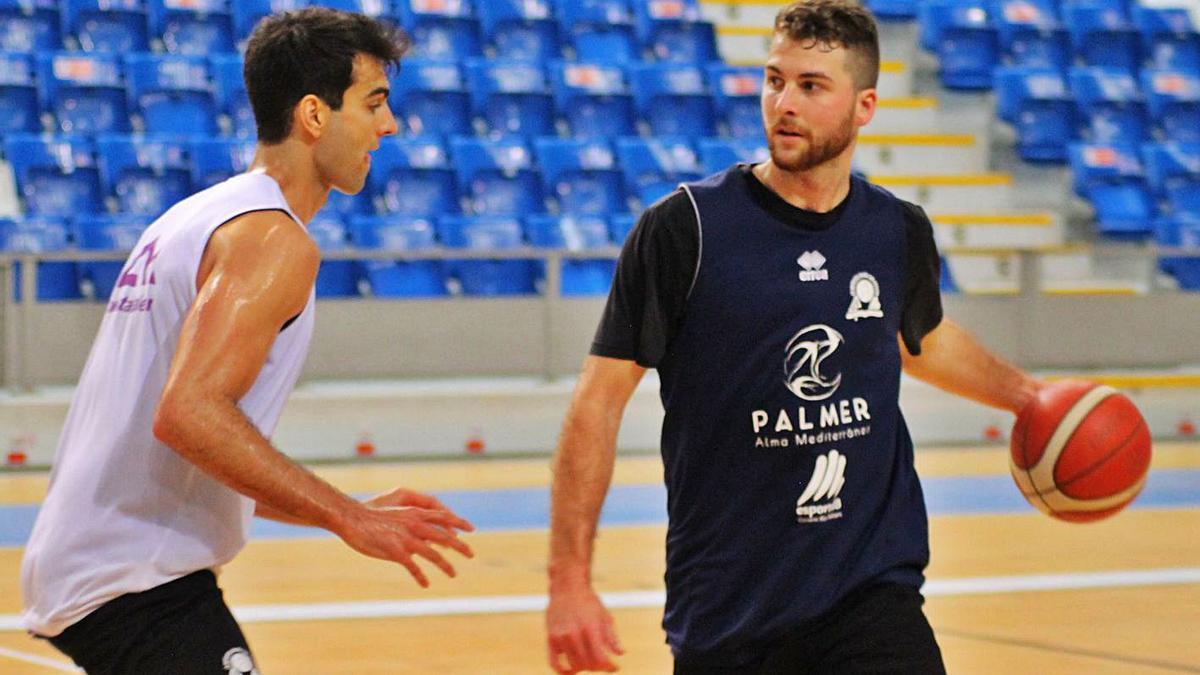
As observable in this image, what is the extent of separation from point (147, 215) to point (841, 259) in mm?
9462

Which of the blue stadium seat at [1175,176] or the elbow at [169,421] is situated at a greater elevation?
the elbow at [169,421]

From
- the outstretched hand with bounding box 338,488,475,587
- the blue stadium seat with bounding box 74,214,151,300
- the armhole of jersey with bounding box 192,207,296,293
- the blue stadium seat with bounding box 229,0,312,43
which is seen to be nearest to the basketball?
the outstretched hand with bounding box 338,488,475,587

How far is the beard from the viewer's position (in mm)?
3424

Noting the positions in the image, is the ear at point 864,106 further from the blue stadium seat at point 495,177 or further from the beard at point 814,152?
the blue stadium seat at point 495,177

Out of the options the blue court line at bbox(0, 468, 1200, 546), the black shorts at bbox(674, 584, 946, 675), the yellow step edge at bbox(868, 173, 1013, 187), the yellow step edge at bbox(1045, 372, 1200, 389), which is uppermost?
the yellow step edge at bbox(868, 173, 1013, 187)

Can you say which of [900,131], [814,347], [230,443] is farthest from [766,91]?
[900,131]

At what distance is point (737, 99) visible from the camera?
50.4ft

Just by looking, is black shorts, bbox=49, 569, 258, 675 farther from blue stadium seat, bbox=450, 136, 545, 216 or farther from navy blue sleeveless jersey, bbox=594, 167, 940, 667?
blue stadium seat, bbox=450, 136, 545, 216

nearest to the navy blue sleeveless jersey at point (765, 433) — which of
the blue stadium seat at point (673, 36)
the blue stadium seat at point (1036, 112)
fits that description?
the blue stadium seat at point (673, 36)

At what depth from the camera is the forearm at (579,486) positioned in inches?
126

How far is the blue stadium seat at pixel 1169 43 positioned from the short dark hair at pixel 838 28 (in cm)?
1520

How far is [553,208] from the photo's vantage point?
45.2 feet

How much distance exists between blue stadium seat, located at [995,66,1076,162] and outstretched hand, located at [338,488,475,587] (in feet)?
45.4

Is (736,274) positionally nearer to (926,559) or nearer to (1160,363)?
(926,559)
